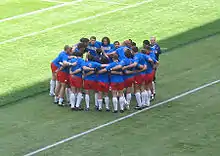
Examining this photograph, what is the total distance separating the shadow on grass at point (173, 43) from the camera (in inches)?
787

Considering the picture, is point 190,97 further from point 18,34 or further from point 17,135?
point 18,34

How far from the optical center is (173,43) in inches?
998

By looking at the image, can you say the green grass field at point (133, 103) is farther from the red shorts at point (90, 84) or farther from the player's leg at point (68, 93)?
the red shorts at point (90, 84)

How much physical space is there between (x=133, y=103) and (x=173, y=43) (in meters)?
6.38

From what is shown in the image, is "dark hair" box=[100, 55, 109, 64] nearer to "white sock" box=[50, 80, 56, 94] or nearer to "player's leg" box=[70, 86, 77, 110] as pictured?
"player's leg" box=[70, 86, 77, 110]

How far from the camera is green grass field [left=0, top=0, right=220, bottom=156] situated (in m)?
16.8

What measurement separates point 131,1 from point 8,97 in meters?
13.1

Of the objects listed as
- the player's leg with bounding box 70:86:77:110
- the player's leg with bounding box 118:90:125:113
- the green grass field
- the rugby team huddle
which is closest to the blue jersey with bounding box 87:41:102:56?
the rugby team huddle

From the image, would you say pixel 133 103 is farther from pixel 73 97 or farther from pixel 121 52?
pixel 73 97

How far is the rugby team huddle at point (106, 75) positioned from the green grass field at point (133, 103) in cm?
41

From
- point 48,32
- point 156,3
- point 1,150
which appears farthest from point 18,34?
point 1,150

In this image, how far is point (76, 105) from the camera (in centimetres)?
1895

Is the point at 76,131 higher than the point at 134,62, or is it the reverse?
the point at 134,62

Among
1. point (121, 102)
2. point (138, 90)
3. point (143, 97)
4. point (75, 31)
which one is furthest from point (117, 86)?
point (75, 31)
